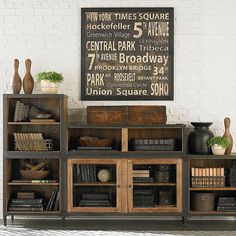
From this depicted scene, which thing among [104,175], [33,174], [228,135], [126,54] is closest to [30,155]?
[33,174]

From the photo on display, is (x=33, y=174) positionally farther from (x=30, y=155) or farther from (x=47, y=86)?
(x=47, y=86)

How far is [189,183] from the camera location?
579 cm

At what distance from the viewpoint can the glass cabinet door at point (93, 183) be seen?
575 cm

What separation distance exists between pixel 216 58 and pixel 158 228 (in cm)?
195

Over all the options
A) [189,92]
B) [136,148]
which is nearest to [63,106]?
[136,148]

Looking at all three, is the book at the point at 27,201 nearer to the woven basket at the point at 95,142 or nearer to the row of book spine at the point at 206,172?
the woven basket at the point at 95,142

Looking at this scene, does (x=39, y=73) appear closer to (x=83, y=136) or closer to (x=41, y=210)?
(x=83, y=136)

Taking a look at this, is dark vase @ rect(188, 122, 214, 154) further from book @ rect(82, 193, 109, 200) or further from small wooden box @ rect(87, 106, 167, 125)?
book @ rect(82, 193, 109, 200)

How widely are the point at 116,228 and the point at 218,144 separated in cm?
133

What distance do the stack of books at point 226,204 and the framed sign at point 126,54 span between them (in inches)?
48.4

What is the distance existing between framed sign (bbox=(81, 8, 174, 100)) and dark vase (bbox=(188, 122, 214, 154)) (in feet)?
1.63

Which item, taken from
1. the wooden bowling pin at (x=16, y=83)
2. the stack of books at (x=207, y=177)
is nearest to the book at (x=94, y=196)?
the stack of books at (x=207, y=177)

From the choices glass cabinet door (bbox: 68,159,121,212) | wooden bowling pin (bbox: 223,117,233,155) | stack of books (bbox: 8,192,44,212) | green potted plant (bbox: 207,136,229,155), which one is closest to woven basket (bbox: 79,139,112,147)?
glass cabinet door (bbox: 68,159,121,212)

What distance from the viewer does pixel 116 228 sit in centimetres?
570
